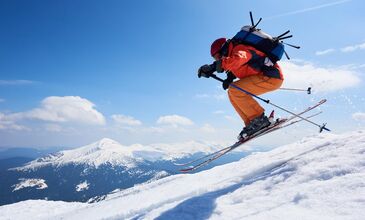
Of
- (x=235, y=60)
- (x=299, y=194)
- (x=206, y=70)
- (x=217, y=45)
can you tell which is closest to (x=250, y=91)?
(x=235, y=60)

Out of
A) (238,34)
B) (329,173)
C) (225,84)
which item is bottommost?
(329,173)

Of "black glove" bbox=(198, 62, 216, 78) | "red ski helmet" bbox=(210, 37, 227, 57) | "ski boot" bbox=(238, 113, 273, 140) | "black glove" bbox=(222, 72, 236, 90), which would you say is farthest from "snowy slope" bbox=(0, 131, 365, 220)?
"red ski helmet" bbox=(210, 37, 227, 57)

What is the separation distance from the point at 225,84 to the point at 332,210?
5.76m

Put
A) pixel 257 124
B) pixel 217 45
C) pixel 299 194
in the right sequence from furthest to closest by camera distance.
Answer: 1. pixel 257 124
2. pixel 217 45
3. pixel 299 194

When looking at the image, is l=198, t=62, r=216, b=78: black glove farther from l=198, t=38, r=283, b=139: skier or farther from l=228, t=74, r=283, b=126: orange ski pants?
l=228, t=74, r=283, b=126: orange ski pants

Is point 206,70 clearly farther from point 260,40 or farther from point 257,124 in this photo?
point 257,124

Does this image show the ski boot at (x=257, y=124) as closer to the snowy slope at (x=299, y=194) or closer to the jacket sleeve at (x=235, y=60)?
the snowy slope at (x=299, y=194)

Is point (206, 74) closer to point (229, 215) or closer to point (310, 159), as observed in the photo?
point (310, 159)

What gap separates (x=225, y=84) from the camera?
9.27m

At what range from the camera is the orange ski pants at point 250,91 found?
8.97 meters

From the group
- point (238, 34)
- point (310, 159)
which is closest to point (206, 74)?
point (238, 34)

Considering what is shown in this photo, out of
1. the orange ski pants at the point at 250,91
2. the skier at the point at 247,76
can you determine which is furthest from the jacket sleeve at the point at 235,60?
the orange ski pants at the point at 250,91

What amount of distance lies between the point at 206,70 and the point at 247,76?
4.71 feet

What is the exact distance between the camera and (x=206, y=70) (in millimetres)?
8562
